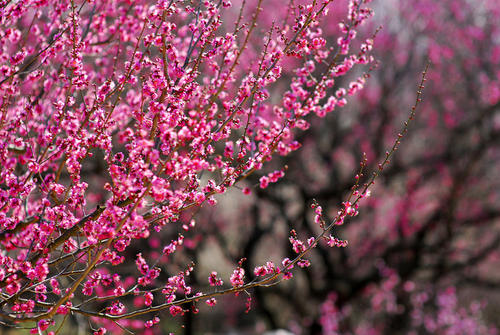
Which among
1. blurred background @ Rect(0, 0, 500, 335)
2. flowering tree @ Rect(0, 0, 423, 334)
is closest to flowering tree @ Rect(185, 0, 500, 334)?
blurred background @ Rect(0, 0, 500, 335)

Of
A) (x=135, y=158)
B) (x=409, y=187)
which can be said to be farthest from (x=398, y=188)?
(x=135, y=158)

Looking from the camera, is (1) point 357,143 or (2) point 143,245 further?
(1) point 357,143

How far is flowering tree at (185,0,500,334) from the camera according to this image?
11266mm

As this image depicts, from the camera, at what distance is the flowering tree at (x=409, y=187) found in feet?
37.0

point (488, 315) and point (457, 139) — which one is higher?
point (457, 139)

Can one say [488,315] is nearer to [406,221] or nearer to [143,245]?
[406,221]

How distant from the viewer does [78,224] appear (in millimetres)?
3092

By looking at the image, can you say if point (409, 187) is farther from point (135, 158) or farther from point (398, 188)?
point (135, 158)

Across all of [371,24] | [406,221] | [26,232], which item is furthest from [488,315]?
[26,232]

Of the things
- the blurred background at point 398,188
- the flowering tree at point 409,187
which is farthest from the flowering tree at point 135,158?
the flowering tree at point 409,187

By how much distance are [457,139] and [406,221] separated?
2.58 metres

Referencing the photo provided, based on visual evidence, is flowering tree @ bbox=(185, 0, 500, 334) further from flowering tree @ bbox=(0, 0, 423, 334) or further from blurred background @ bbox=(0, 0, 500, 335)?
flowering tree @ bbox=(0, 0, 423, 334)

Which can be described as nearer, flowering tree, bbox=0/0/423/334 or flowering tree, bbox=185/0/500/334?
flowering tree, bbox=0/0/423/334

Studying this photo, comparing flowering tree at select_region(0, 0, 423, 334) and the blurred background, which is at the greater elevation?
the blurred background
